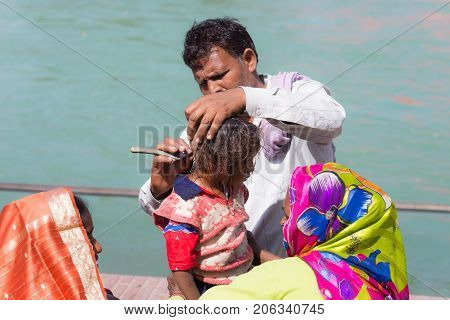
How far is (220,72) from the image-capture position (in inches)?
116

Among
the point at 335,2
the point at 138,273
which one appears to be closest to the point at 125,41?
the point at 335,2

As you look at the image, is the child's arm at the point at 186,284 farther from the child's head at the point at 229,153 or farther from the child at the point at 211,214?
the child's head at the point at 229,153

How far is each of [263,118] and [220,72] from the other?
1.21ft

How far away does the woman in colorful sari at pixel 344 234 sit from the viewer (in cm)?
212

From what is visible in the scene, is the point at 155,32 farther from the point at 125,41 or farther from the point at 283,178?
the point at 283,178

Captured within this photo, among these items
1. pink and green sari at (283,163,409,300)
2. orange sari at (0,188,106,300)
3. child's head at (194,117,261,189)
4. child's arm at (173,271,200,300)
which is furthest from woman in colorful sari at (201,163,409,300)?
orange sari at (0,188,106,300)

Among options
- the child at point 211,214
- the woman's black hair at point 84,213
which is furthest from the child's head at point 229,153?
the woman's black hair at point 84,213

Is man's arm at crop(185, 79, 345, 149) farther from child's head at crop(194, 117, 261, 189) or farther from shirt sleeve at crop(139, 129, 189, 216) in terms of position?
shirt sleeve at crop(139, 129, 189, 216)

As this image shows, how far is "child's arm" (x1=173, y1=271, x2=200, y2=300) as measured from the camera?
2.53m

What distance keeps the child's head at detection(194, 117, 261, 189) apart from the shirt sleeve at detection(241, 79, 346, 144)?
0.07 m

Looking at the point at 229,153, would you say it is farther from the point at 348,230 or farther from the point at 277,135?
the point at 348,230

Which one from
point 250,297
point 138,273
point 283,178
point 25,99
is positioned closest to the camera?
point 250,297

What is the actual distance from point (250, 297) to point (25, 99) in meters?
10.4

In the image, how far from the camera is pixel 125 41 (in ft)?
44.8
